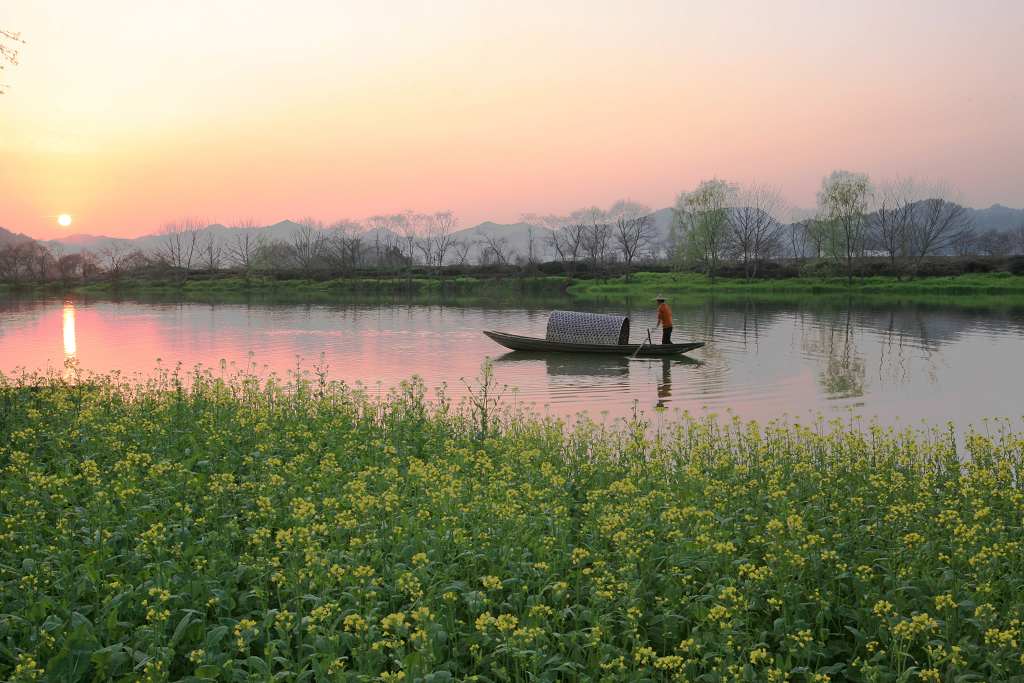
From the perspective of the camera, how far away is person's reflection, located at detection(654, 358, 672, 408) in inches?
885

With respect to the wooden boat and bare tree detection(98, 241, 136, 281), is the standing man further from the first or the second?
bare tree detection(98, 241, 136, 281)

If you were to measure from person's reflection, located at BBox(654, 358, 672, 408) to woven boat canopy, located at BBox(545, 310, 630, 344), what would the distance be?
7.90 ft

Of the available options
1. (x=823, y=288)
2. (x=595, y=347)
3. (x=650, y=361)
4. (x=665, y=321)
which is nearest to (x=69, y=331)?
(x=595, y=347)

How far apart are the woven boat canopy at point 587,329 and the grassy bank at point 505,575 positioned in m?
20.5

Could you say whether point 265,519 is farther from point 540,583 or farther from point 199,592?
point 540,583

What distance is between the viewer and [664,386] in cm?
2527

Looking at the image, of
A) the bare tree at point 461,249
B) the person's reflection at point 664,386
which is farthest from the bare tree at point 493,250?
the person's reflection at point 664,386

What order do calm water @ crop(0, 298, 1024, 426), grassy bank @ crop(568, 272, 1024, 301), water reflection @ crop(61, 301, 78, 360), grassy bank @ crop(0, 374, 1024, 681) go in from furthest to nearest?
grassy bank @ crop(568, 272, 1024, 301) → water reflection @ crop(61, 301, 78, 360) → calm water @ crop(0, 298, 1024, 426) → grassy bank @ crop(0, 374, 1024, 681)

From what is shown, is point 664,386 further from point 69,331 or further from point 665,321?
point 69,331

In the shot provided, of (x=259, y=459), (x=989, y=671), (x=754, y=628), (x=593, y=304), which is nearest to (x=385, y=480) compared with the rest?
(x=259, y=459)

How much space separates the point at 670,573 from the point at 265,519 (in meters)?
4.62

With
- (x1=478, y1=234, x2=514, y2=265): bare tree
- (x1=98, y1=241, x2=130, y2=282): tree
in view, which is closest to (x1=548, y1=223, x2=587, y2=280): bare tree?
(x1=478, y1=234, x2=514, y2=265): bare tree

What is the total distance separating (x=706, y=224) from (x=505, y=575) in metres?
109

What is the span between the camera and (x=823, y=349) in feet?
116
